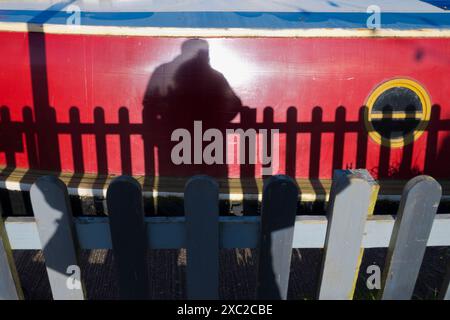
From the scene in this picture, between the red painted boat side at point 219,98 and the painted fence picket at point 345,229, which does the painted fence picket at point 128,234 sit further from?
the red painted boat side at point 219,98

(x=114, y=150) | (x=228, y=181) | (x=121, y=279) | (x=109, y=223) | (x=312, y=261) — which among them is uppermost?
(x=109, y=223)

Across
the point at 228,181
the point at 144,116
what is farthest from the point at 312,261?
the point at 144,116

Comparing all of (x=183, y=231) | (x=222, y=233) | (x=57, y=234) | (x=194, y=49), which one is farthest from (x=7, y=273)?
(x=194, y=49)

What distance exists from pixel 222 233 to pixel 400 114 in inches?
112

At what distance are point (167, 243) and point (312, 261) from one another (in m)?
2.32

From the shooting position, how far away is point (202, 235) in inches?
70.1

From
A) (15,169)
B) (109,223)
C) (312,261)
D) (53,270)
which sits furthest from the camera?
(15,169)

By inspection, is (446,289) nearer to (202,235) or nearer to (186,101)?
Result: (202,235)

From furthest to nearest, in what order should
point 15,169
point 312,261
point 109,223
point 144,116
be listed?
point 15,169, point 144,116, point 312,261, point 109,223

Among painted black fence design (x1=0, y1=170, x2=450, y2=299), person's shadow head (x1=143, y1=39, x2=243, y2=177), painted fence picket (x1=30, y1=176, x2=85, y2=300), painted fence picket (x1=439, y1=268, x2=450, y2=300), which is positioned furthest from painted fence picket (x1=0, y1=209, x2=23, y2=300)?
person's shadow head (x1=143, y1=39, x2=243, y2=177)
